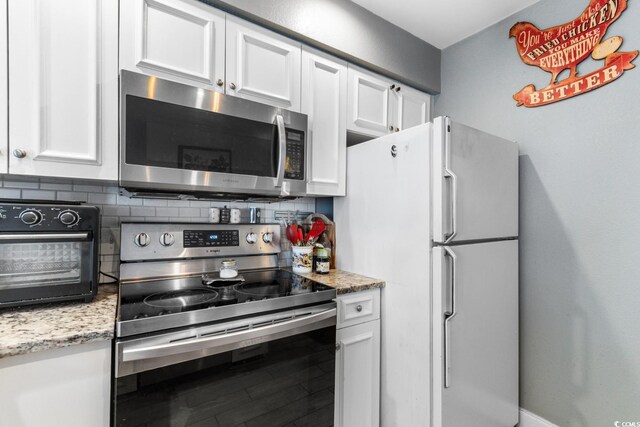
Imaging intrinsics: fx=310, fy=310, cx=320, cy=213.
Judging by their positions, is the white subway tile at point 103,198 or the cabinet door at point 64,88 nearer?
the cabinet door at point 64,88

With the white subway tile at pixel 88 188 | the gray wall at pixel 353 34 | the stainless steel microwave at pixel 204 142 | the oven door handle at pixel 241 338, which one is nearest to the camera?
the oven door handle at pixel 241 338

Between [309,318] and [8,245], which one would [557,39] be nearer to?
[309,318]

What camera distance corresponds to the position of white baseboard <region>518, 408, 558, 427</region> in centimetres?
175

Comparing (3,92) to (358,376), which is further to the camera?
(358,376)

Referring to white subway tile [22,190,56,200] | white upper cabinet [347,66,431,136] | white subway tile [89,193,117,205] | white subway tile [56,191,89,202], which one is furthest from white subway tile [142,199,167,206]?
white upper cabinet [347,66,431,136]

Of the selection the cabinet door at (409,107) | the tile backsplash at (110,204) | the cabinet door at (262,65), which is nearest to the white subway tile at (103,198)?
the tile backsplash at (110,204)

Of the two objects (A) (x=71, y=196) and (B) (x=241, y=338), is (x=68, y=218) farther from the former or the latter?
(B) (x=241, y=338)

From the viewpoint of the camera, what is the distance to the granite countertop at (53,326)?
0.84m

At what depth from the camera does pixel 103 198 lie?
4.96 feet

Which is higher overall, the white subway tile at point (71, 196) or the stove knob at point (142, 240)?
the white subway tile at point (71, 196)

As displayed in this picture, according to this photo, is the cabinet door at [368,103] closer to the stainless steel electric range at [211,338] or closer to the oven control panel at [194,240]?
the oven control panel at [194,240]

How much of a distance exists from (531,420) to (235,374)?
5.86 ft

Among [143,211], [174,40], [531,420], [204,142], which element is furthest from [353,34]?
[531,420]

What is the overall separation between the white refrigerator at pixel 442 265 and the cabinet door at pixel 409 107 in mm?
511
